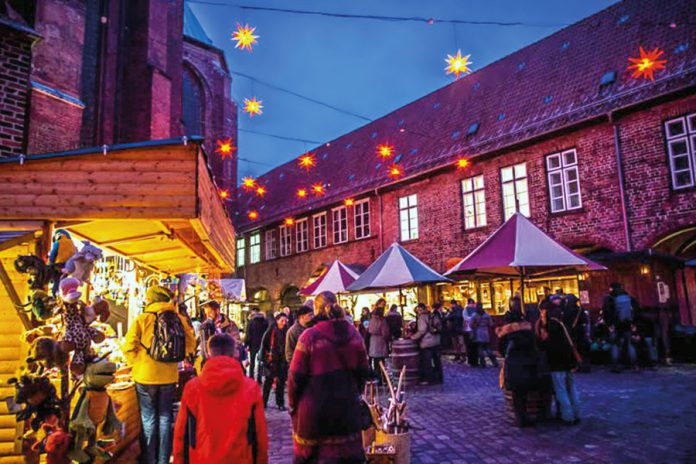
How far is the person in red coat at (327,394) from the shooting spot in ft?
11.1

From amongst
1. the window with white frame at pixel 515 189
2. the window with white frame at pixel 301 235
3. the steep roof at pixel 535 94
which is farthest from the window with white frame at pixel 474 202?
the window with white frame at pixel 301 235

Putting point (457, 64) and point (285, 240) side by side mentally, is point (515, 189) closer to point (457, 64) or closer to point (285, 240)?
point (457, 64)

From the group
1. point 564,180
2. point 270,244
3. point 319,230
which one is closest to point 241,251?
point 270,244

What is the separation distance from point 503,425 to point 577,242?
29.0ft

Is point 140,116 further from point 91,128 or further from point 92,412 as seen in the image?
point 92,412

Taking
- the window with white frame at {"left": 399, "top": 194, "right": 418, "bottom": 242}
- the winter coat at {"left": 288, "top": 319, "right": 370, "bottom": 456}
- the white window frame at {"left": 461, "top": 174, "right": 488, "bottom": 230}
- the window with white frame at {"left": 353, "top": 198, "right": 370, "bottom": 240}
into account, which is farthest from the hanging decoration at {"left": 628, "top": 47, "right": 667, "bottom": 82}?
the winter coat at {"left": 288, "top": 319, "right": 370, "bottom": 456}

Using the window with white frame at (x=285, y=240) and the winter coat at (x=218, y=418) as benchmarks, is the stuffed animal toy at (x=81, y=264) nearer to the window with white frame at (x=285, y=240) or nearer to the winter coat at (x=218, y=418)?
the winter coat at (x=218, y=418)

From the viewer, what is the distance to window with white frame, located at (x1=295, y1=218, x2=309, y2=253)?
85.6ft

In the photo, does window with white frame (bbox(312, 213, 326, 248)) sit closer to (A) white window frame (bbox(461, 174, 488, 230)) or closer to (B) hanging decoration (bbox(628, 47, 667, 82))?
(A) white window frame (bbox(461, 174, 488, 230))

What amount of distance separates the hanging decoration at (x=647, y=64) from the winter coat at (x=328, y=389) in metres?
12.2

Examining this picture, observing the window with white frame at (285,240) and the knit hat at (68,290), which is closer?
the knit hat at (68,290)

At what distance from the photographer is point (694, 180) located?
12.1 meters

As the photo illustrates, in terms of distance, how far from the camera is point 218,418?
2.80 metres

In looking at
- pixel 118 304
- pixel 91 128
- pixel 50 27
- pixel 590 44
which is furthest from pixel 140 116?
pixel 590 44
